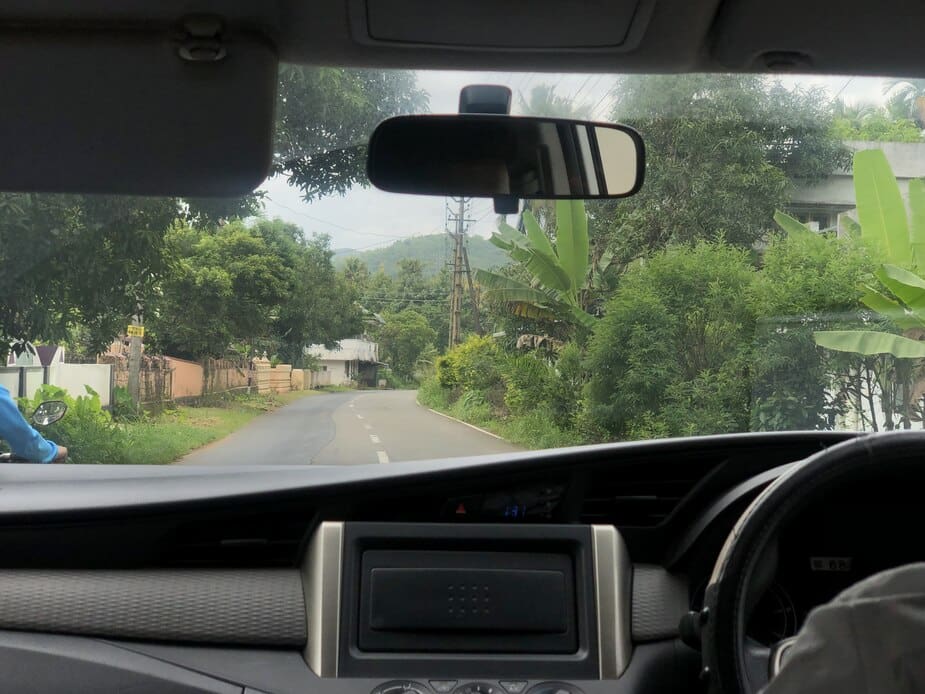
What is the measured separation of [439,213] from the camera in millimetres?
3914

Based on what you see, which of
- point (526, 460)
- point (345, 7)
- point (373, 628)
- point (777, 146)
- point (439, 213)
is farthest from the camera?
point (777, 146)

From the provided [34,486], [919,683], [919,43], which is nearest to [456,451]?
[34,486]

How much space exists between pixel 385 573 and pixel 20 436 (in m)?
1.50

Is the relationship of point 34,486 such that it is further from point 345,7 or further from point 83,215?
point 345,7

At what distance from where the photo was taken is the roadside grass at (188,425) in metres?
3.74

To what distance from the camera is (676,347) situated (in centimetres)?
528

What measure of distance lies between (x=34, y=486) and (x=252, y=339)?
3.49 feet

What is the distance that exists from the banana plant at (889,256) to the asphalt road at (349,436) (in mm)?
2135

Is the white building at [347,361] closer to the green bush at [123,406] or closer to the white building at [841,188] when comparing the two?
the green bush at [123,406]

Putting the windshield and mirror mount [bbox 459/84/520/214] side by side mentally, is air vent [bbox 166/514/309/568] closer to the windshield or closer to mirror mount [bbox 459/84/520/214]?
the windshield

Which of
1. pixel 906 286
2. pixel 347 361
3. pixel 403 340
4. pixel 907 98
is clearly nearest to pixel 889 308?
pixel 906 286

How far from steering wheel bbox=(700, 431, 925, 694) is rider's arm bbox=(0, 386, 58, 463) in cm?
260

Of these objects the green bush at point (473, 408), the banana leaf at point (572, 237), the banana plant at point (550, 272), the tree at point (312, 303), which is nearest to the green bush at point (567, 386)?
the banana plant at point (550, 272)

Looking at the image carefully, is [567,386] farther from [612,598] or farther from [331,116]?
[331,116]
